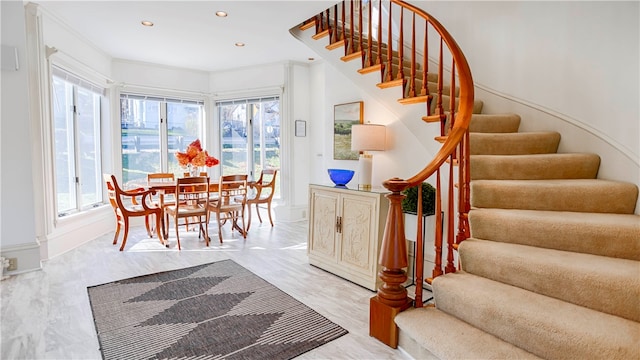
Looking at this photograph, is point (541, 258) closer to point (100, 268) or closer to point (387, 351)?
point (387, 351)

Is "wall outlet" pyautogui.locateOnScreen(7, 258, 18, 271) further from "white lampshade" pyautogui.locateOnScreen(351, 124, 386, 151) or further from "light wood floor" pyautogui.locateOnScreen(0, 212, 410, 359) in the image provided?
"white lampshade" pyautogui.locateOnScreen(351, 124, 386, 151)

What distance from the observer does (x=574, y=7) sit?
2.71 m

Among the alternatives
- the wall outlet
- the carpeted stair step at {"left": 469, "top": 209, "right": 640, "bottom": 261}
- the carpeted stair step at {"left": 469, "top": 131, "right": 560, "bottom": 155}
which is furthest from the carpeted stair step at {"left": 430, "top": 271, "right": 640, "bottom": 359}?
the wall outlet

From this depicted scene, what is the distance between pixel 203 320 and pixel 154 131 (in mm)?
4390

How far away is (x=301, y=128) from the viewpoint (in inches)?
226

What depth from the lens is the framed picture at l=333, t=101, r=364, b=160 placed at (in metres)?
4.00

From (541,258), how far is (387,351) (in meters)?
1.01

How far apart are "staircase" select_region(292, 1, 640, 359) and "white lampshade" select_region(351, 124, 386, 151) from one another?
87 cm

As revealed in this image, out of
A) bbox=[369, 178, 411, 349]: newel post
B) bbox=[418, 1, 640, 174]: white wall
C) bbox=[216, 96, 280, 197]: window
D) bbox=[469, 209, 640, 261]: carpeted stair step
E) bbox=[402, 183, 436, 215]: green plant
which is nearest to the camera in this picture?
bbox=[469, 209, 640, 261]: carpeted stair step

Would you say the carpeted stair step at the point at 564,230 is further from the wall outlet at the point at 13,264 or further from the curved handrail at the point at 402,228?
the wall outlet at the point at 13,264

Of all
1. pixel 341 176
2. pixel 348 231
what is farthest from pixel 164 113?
pixel 348 231

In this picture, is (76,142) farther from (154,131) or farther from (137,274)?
(137,274)

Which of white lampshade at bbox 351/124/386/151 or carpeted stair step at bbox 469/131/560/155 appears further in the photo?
white lampshade at bbox 351/124/386/151

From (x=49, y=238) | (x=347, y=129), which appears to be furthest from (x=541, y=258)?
(x=49, y=238)
